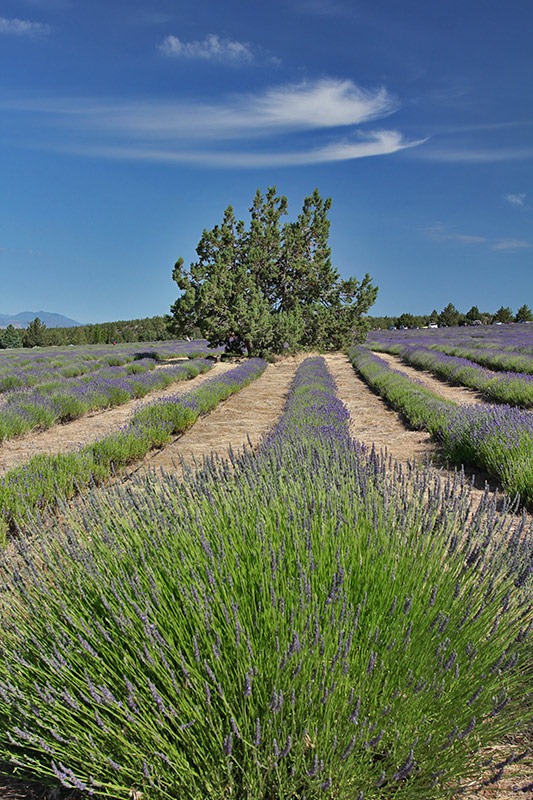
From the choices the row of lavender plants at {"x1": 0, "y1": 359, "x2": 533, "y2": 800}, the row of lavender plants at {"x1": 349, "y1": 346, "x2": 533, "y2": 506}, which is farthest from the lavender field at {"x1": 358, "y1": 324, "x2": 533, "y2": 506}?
the row of lavender plants at {"x1": 0, "y1": 359, "x2": 533, "y2": 800}

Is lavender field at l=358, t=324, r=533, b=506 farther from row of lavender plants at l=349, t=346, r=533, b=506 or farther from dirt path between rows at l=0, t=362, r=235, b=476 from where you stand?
dirt path between rows at l=0, t=362, r=235, b=476

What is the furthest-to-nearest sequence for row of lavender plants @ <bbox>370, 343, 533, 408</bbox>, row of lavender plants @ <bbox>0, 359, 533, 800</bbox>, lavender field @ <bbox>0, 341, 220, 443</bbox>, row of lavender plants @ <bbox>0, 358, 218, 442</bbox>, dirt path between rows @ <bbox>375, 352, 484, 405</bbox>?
dirt path between rows @ <bbox>375, 352, 484, 405</bbox> < row of lavender plants @ <bbox>370, 343, 533, 408</bbox> < lavender field @ <bbox>0, 341, 220, 443</bbox> < row of lavender plants @ <bbox>0, 358, 218, 442</bbox> < row of lavender plants @ <bbox>0, 359, 533, 800</bbox>

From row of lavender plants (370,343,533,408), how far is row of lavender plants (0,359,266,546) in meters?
5.59

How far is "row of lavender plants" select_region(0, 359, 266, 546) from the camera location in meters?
4.13

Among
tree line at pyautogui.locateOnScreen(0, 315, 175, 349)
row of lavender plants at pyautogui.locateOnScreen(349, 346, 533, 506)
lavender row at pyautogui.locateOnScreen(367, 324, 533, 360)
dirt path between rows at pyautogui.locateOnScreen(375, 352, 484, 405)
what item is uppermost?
tree line at pyautogui.locateOnScreen(0, 315, 175, 349)

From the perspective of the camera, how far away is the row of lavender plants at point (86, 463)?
13.6ft

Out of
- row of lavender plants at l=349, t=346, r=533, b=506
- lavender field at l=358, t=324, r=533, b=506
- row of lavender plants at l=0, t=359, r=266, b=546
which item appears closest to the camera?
row of lavender plants at l=0, t=359, r=266, b=546

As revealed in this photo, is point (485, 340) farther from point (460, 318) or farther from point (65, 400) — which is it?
point (460, 318)

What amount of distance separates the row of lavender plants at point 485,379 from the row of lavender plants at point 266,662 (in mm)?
7998

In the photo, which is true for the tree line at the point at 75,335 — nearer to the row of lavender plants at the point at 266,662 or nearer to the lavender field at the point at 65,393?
the lavender field at the point at 65,393

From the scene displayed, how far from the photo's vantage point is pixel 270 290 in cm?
2783

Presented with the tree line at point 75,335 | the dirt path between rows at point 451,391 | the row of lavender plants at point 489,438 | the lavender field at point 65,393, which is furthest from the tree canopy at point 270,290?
the tree line at point 75,335

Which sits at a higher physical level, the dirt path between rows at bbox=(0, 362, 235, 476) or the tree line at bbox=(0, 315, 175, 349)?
the tree line at bbox=(0, 315, 175, 349)

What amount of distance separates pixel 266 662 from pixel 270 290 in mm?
27248
